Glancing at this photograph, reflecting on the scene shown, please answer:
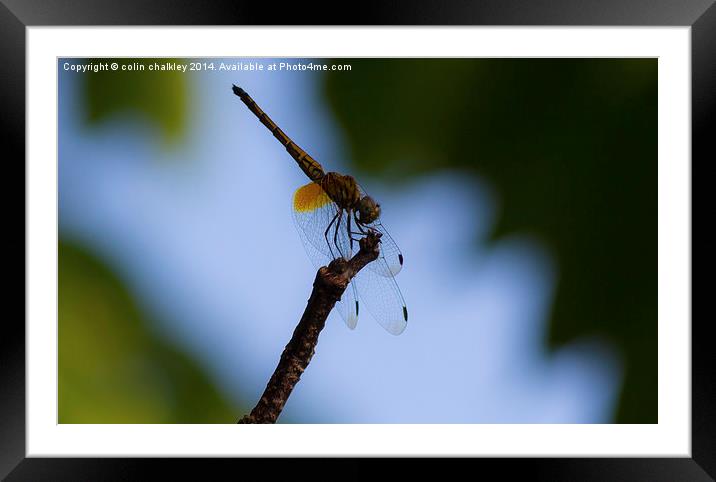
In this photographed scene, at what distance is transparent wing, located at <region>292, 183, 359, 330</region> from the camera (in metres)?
1.57

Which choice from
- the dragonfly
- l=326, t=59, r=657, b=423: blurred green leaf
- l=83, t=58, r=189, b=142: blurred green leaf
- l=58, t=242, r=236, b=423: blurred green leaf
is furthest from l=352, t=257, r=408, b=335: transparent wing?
l=83, t=58, r=189, b=142: blurred green leaf

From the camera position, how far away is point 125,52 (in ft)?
5.13

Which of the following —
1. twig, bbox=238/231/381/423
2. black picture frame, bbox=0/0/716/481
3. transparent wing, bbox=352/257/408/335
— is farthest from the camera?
transparent wing, bbox=352/257/408/335

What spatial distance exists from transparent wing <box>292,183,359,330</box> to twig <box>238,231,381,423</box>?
32 cm

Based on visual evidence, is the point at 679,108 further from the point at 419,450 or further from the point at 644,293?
the point at 419,450

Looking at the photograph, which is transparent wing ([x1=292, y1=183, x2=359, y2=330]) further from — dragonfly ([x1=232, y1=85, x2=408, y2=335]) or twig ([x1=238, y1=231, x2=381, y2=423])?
twig ([x1=238, y1=231, x2=381, y2=423])

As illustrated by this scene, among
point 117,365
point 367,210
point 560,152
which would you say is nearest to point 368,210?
point 367,210

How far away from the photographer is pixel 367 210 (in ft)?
5.27

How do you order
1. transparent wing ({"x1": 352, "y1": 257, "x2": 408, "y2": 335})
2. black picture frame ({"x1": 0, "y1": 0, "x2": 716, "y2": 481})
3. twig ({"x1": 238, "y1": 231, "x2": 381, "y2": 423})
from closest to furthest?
1. twig ({"x1": 238, "y1": 231, "x2": 381, "y2": 423})
2. black picture frame ({"x1": 0, "y1": 0, "x2": 716, "y2": 481})
3. transparent wing ({"x1": 352, "y1": 257, "x2": 408, "y2": 335})

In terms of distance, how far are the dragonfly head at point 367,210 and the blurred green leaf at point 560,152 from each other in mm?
158

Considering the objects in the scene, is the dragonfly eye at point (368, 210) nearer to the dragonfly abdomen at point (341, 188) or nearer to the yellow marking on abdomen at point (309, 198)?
the dragonfly abdomen at point (341, 188)

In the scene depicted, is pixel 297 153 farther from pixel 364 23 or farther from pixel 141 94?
pixel 141 94

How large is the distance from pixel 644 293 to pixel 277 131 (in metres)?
1.69

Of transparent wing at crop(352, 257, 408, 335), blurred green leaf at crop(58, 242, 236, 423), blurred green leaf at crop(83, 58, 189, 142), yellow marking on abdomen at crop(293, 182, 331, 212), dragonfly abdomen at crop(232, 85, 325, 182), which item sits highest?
blurred green leaf at crop(83, 58, 189, 142)
